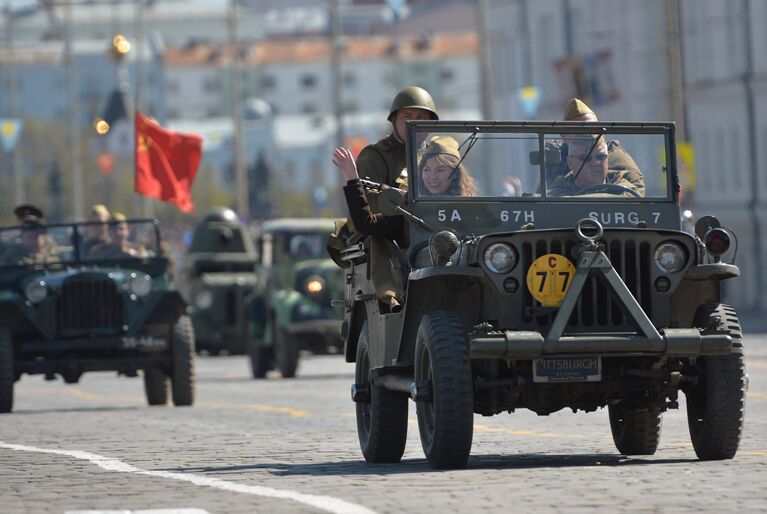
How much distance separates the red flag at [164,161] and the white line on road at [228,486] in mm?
13949

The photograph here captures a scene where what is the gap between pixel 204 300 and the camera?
131 ft

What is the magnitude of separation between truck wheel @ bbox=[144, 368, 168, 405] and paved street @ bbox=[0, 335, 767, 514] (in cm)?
155

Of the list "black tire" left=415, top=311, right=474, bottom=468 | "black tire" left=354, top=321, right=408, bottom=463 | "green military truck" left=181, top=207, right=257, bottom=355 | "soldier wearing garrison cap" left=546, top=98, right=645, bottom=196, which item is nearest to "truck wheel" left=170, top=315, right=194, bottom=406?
"black tire" left=354, top=321, right=408, bottom=463

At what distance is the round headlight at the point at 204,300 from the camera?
3984cm

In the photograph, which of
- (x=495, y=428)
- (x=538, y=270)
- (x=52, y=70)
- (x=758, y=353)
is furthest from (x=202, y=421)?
(x=52, y=70)

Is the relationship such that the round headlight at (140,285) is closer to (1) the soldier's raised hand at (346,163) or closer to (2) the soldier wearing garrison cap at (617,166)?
(1) the soldier's raised hand at (346,163)

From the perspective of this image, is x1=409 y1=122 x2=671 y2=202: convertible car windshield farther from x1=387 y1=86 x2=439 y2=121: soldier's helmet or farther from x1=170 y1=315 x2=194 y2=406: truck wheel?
x1=170 y1=315 x2=194 y2=406: truck wheel

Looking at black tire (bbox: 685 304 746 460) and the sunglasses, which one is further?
the sunglasses

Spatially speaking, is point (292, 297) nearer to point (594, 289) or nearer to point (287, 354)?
point (287, 354)

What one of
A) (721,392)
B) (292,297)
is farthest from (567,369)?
(292,297)

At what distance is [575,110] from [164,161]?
15701mm

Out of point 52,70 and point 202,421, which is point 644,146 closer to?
point 202,421

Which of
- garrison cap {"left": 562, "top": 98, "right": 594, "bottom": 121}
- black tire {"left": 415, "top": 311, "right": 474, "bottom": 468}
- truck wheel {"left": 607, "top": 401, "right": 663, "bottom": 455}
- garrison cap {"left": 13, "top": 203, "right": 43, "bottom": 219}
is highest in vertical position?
garrison cap {"left": 562, "top": 98, "right": 594, "bottom": 121}

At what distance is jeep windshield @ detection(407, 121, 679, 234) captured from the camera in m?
13.9
